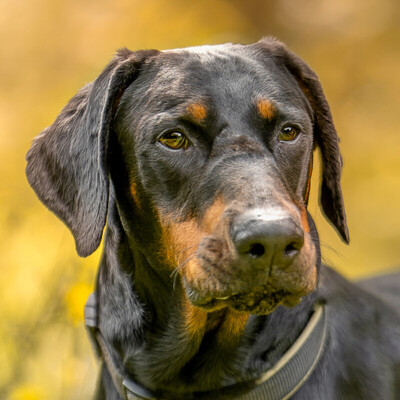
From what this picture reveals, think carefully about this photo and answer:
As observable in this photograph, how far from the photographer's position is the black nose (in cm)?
240

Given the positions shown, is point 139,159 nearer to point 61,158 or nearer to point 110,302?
point 61,158

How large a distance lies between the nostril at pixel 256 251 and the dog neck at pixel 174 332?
0.58 m

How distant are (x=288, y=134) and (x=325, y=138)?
0.33m

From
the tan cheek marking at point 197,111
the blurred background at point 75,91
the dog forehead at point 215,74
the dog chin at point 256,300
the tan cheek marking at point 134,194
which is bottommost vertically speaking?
the blurred background at point 75,91

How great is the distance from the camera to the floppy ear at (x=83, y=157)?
304 cm

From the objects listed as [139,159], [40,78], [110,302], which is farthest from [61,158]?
[40,78]

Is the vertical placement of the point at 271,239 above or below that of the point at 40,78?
above

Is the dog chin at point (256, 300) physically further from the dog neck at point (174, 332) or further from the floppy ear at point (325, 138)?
the floppy ear at point (325, 138)

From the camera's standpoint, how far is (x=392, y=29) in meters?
9.20

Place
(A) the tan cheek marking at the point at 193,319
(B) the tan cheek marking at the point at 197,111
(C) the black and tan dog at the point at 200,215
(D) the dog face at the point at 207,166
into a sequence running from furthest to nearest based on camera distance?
(A) the tan cheek marking at the point at 193,319, (B) the tan cheek marking at the point at 197,111, (C) the black and tan dog at the point at 200,215, (D) the dog face at the point at 207,166

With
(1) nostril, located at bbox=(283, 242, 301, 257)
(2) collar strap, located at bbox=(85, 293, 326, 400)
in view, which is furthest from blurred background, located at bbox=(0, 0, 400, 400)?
(1) nostril, located at bbox=(283, 242, 301, 257)

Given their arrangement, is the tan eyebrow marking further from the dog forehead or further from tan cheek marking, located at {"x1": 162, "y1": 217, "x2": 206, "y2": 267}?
tan cheek marking, located at {"x1": 162, "y1": 217, "x2": 206, "y2": 267}

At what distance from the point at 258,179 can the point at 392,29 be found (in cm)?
719

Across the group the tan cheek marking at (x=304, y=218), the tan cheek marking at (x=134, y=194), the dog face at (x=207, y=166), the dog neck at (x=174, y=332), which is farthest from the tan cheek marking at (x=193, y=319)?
the tan cheek marking at (x=304, y=218)
